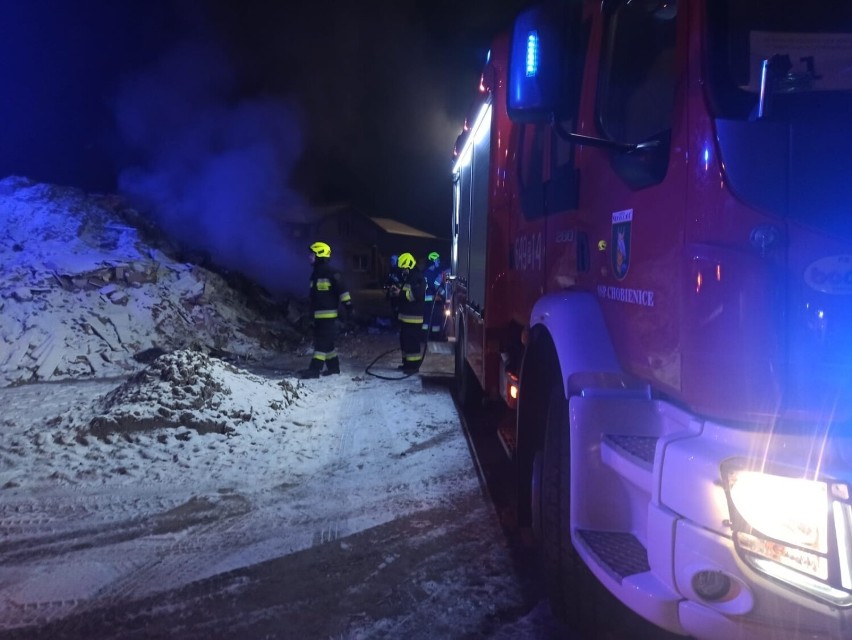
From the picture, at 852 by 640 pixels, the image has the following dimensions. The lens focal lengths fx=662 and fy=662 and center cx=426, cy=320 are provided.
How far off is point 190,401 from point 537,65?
16.0 ft

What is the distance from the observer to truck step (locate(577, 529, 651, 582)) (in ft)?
Answer: 6.87

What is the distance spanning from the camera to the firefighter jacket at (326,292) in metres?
9.11

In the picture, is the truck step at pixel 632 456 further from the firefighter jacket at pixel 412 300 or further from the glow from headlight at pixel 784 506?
the firefighter jacket at pixel 412 300

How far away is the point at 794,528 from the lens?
66.5 inches

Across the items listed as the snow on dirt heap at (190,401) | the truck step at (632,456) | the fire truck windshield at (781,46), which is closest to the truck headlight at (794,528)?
the truck step at (632,456)

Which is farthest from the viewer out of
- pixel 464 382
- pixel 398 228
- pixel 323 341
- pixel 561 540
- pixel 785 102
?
pixel 398 228

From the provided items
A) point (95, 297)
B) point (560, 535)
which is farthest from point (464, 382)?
point (95, 297)

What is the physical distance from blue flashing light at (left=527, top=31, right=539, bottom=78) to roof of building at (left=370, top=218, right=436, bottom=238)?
40346mm

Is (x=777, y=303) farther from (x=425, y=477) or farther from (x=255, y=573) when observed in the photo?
(x=425, y=477)

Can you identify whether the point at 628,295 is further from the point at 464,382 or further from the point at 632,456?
the point at 464,382

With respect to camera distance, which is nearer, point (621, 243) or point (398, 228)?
point (621, 243)

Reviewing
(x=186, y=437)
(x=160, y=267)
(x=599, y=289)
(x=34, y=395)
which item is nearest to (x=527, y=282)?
(x=599, y=289)

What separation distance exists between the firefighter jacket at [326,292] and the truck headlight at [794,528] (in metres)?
7.62

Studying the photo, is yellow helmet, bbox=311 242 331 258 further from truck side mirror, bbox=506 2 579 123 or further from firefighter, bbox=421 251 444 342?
truck side mirror, bbox=506 2 579 123
